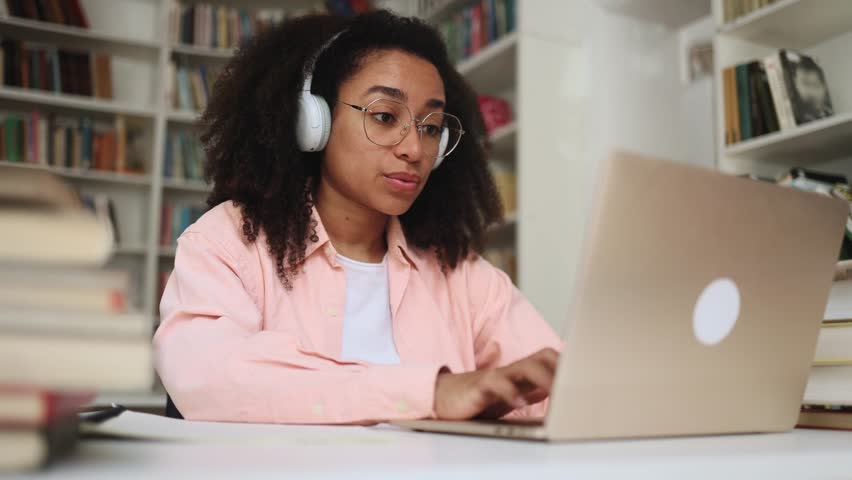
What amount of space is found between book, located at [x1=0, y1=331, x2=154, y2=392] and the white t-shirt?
2.73 ft

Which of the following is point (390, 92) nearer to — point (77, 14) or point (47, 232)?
point (47, 232)

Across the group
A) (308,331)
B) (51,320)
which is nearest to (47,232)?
(51,320)

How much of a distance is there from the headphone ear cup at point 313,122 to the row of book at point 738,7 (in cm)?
146

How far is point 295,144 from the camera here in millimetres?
1395

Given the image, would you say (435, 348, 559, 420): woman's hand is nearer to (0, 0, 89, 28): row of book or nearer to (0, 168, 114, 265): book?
(0, 168, 114, 265): book

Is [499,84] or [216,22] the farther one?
[216,22]

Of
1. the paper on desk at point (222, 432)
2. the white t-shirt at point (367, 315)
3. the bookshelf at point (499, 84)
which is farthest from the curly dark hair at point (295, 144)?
the bookshelf at point (499, 84)

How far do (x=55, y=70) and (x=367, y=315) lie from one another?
2927 millimetres

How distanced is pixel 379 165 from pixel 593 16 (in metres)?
1.98

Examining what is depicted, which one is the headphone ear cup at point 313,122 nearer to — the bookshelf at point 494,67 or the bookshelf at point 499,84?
the bookshelf at point 499,84

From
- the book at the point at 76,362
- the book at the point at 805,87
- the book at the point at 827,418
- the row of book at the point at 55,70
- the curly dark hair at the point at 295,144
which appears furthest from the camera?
the row of book at the point at 55,70

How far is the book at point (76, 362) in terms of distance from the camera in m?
0.36

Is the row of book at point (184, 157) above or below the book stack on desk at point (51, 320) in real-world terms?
above

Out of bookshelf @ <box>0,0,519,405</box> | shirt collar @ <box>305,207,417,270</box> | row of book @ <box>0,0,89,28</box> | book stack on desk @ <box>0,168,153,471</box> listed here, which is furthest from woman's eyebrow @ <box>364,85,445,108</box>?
row of book @ <box>0,0,89,28</box>
